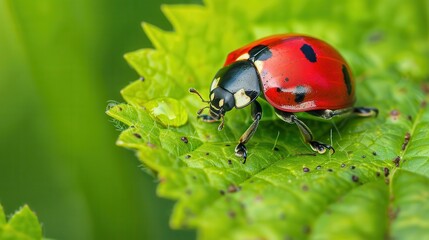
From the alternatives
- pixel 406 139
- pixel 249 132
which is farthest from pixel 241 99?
pixel 406 139

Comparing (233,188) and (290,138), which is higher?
(233,188)

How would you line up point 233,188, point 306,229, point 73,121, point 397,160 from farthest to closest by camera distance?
1. point 73,121
2. point 397,160
3. point 233,188
4. point 306,229

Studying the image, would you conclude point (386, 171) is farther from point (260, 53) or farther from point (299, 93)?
point (260, 53)

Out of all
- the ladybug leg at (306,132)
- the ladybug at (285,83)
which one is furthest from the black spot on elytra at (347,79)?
the ladybug leg at (306,132)

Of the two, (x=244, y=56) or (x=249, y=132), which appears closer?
(x=249, y=132)

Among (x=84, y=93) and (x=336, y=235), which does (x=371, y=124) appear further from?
(x=84, y=93)

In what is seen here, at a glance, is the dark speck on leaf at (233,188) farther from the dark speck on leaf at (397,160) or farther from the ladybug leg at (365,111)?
the ladybug leg at (365,111)
